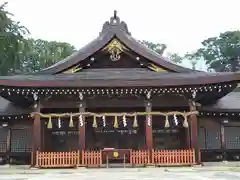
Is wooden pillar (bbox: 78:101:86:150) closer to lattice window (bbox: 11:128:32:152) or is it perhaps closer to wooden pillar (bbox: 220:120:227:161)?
lattice window (bbox: 11:128:32:152)

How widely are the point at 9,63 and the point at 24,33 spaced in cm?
387

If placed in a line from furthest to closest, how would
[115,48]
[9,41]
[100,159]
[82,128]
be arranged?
[9,41] < [115,48] < [82,128] < [100,159]

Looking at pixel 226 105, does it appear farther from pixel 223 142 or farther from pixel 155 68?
pixel 155 68

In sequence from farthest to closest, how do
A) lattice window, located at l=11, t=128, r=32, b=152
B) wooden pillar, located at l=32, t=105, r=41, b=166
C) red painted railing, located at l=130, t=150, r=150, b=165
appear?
lattice window, located at l=11, t=128, r=32, b=152
wooden pillar, located at l=32, t=105, r=41, b=166
red painted railing, located at l=130, t=150, r=150, b=165

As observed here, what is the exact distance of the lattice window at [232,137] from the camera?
1914 cm

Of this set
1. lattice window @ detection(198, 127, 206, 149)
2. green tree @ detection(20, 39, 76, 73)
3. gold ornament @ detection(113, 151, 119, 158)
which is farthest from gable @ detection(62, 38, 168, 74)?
green tree @ detection(20, 39, 76, 73)

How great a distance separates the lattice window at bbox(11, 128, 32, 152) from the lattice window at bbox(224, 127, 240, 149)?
1082cm

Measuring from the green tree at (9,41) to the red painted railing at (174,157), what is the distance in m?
24.7

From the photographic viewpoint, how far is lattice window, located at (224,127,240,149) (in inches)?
754

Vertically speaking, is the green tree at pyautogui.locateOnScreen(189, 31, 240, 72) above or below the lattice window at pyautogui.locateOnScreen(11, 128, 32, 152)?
above

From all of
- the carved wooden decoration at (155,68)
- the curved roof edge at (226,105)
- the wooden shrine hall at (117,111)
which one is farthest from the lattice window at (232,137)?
the carved wooden decoration at (155,68)

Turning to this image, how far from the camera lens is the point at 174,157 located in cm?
1548

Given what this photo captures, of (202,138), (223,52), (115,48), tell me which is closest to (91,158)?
(115,48)

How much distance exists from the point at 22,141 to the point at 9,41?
19.6 metres
